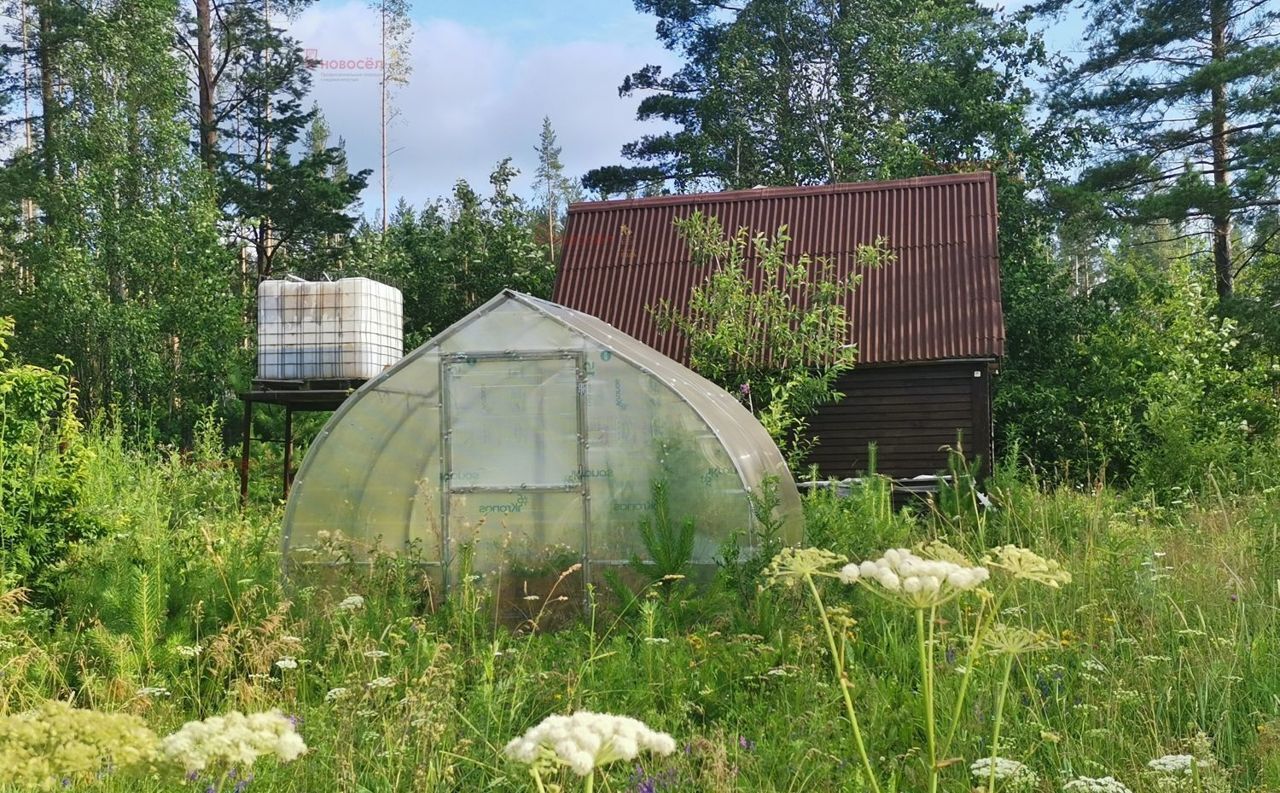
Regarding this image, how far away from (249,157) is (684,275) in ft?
64.0

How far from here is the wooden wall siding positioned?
50.7 feet

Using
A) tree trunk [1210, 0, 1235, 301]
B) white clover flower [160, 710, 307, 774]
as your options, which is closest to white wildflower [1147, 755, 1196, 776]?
white clover flower [160, 710, 307, 774]

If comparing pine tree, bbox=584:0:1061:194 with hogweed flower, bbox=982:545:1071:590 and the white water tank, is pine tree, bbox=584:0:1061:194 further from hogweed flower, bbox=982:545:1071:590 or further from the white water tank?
hogweed flower, bbox=982:545:1071:590

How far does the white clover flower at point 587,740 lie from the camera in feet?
7.03

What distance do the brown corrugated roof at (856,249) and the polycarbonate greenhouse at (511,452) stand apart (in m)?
Result: 7.39

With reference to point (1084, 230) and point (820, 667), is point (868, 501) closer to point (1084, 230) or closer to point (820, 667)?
point (820, 667)

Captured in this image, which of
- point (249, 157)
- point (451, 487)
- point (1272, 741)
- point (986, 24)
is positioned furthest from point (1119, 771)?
point (249, 157)

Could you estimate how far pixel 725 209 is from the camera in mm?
17750

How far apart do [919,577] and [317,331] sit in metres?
11.6

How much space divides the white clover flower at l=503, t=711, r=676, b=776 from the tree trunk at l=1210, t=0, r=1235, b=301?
21106mm

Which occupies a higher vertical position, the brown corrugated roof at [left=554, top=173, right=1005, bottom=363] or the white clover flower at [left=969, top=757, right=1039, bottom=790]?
the brown corrugated roof at [left=554, top=173, right=1005, bottom=363]

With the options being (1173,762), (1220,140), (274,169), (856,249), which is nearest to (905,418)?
(856,249)

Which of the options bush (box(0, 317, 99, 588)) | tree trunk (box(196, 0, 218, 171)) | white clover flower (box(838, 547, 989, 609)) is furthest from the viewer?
tree trunk (box(196, 0, 218, 171))

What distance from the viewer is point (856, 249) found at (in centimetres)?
1658
